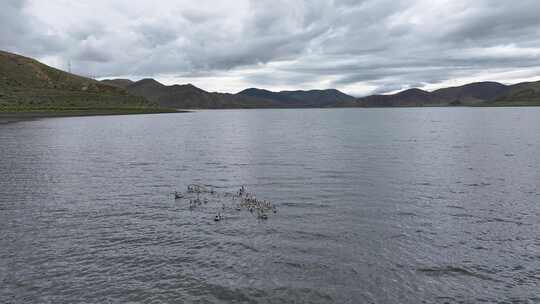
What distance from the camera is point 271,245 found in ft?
71.4

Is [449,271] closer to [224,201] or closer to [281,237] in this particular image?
[281,237]

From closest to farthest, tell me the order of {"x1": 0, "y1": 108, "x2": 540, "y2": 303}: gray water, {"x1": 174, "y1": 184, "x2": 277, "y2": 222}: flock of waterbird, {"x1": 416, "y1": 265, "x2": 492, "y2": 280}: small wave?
{"x1": 0, "y1": 108, "x2": 540, "y2": 303}: gray water < {"x1": 416, "y1": 265, "x2": 492, "y2": 280}: small wave < {"x1": 174, "y1": 184, "x2": 277, "y2": 222}: flock of waterbird

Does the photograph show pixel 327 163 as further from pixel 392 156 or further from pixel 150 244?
pixel 150 244

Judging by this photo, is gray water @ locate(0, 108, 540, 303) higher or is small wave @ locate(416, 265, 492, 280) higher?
gray water @ locate(0, 108, 540, 303)

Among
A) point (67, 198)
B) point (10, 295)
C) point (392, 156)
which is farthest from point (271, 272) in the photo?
point (392, 156)

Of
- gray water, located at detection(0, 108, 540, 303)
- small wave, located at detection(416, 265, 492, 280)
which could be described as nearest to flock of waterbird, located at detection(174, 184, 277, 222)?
gray water, located at detection(0, 108, 540, 303)

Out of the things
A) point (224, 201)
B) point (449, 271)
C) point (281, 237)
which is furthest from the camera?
point (224, 201)

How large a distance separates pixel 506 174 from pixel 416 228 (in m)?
25.7

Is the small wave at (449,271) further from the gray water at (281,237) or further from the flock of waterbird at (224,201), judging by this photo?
the flock of waterbird at (224,201)

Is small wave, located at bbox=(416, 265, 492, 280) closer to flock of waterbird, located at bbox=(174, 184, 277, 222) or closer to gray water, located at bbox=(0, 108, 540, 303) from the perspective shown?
gray water, located at bbox=(0, 108, 540, 303)

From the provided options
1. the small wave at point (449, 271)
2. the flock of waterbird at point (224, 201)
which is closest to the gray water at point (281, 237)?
the small wave at point (449, 271)

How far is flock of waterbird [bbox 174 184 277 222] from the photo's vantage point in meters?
28.6

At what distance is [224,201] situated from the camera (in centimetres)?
3216

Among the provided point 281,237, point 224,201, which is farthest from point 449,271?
point 224,201
